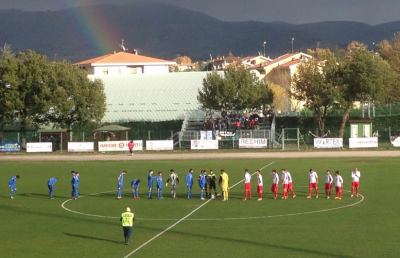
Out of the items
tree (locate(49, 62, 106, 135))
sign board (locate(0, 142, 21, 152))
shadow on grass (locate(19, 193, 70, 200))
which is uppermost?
tree (locate(49, 62, 106, 135))

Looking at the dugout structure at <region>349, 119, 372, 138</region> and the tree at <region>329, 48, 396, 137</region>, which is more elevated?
the tree at <region>329, 48, 396, 137</region>

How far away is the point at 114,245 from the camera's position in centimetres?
2714

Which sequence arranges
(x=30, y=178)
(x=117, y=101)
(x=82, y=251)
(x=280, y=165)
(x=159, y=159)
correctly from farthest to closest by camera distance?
(x=117, y=101)
(x=159, y=159)
(x=280, y=165)
(x=30, y=178)
(x=82, y=251)

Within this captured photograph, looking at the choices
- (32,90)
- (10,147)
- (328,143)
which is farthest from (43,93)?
(328,143)

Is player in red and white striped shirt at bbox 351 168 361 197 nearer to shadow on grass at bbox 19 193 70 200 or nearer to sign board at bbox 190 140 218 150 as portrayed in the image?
shadow on grass at bbox 19 193 70 200

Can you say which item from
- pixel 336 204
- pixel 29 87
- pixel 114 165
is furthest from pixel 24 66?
pixel 336 204

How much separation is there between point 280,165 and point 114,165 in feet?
54.3

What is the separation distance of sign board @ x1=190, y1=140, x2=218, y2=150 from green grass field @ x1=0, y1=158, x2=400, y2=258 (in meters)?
33.7

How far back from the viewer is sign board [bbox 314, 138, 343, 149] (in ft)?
265

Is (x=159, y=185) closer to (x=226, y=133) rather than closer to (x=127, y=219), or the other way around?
(x=127, y=219)

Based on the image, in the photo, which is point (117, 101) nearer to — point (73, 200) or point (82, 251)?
point (73, 200)

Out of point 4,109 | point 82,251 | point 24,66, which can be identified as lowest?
point 82,251

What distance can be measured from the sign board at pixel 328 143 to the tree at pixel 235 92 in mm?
16671

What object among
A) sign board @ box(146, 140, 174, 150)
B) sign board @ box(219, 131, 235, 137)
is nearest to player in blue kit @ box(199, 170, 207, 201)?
sign board @ box(146, 140, 174, 150)
